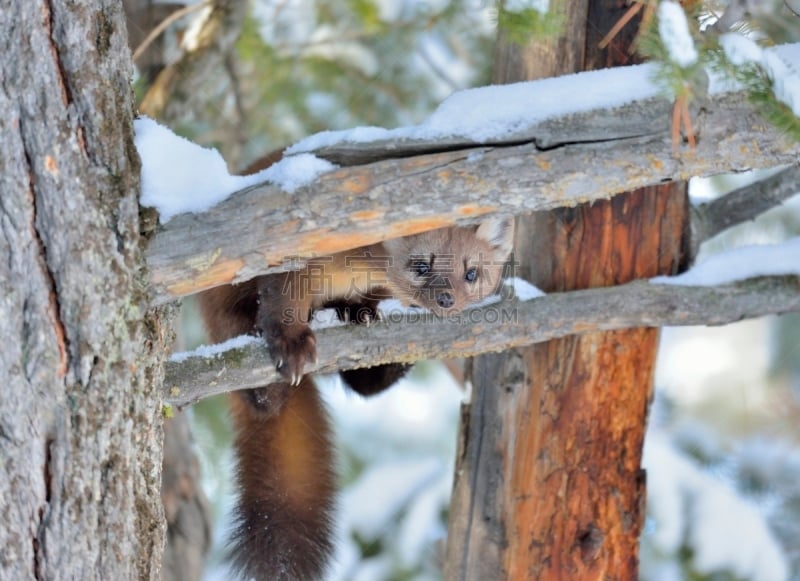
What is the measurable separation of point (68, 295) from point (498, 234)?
5.98 feet

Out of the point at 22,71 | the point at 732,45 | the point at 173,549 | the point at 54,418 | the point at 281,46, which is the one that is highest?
the point at 281,46

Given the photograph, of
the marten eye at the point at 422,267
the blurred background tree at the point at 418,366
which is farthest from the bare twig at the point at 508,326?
the blurred background tree at the point at 418,366

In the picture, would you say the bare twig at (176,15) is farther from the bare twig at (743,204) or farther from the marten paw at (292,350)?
the bare twig at (743,204)

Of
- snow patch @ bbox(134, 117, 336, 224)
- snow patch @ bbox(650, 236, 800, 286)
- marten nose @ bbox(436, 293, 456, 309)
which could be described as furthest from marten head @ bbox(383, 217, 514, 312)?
snow patch @ bbox(134, 117, 336, 224)

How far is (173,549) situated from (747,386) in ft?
9.85

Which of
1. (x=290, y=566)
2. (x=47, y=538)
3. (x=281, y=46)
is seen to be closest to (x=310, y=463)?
(x=290, y=566)

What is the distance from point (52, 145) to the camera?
1810mm

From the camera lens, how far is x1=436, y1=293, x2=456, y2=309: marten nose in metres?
3.10

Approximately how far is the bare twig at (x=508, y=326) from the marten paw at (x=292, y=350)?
25 millimetres

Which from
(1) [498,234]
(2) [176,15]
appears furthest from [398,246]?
(2) [176,15]

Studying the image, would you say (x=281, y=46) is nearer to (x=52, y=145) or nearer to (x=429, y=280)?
(x=429, y=280)

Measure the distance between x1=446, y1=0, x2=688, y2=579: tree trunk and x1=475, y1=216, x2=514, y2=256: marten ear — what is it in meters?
0.23

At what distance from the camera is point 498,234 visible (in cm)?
336

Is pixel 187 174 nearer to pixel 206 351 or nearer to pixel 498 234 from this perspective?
pixel 206 351
